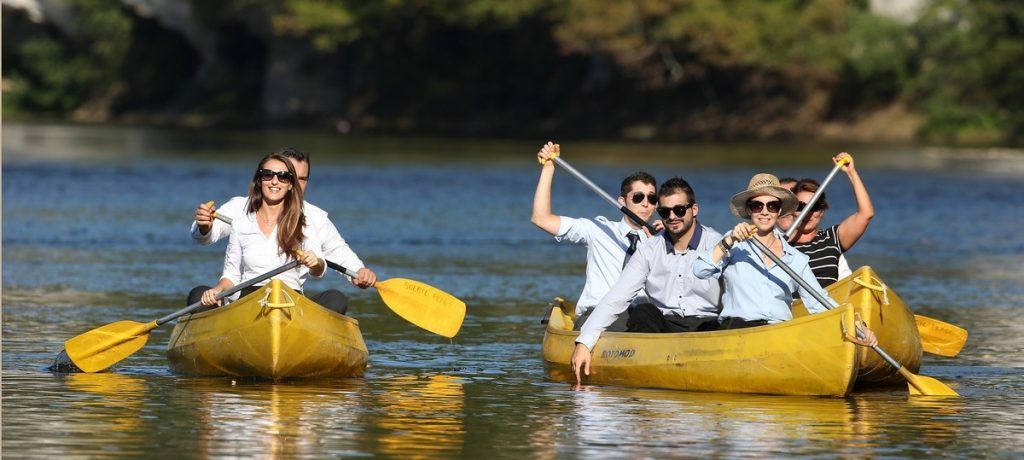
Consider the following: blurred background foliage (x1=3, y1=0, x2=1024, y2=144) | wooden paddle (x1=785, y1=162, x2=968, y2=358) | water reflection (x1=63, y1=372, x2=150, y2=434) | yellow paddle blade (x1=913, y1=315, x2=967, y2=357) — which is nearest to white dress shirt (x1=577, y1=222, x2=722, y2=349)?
wooden paddle (x1=785, y1=162, x2=968, y2=358)

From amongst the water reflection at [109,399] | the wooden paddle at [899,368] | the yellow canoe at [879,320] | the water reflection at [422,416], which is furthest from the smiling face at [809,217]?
the water reflection at [109,399]

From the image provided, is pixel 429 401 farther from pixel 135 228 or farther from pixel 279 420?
pixel 135 228

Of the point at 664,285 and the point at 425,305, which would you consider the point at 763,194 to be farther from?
the point at 425,305

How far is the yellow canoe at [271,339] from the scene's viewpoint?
505 inches

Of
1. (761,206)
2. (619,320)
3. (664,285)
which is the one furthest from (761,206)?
(619,320)

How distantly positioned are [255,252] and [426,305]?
1748 millimetres

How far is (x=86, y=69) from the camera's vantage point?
8925 cm

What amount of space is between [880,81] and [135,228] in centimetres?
3948

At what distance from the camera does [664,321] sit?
531 inches

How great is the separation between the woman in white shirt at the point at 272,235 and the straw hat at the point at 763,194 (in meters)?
2.72

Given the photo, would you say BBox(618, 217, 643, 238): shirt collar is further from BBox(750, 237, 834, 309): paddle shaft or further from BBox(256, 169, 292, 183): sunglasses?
BBox(256, 169, 292, 183): sunglasses

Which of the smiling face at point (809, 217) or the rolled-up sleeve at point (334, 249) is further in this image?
the smiling face at point (809, 217)

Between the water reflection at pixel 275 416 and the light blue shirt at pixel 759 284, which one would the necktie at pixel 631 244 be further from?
the water reflection at pixel 275 416

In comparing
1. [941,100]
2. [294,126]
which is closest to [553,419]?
[941,100]
